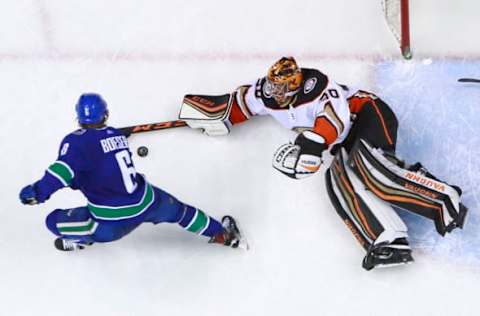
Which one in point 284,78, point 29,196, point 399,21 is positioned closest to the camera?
point 29,196

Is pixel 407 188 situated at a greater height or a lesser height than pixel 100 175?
lesser

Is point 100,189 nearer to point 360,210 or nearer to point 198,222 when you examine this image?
point 198,222

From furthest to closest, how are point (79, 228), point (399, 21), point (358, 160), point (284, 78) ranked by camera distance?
point (399, 21) → point (358, 160) → point (284, 78) → point (79, 228)

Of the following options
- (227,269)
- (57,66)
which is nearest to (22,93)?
(57,66)

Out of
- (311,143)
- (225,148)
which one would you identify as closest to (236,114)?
(225,148)

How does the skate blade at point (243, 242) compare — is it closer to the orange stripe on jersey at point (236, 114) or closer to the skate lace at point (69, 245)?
the orange stripe on jersey at point (236, 114)

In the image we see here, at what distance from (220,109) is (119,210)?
687mm

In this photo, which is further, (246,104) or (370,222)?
(246,104)

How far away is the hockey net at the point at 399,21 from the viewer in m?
3.38

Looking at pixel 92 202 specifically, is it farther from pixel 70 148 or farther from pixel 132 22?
pixel 132 22

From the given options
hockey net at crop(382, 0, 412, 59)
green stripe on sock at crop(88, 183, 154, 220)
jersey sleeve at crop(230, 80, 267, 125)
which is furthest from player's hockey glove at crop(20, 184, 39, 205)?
hockey net at crop(382, 0, 412, 59)

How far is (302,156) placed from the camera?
9.32 feet

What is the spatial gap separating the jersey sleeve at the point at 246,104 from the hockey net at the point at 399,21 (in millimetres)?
696

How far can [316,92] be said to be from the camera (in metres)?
2.96
